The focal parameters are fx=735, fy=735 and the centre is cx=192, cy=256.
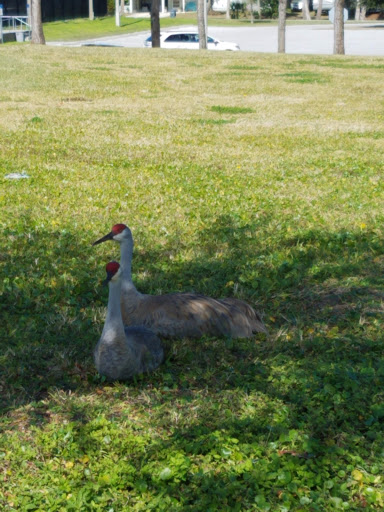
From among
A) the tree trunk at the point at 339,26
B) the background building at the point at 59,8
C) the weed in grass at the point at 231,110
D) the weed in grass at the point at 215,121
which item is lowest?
the weed in grass at the point at 215,121

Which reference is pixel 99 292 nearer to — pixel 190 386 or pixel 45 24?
pixel 190 386

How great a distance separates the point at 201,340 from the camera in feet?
17.7

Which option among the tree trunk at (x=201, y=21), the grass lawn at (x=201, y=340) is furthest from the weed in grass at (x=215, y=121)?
the tree trunk at (x=201, y=21)

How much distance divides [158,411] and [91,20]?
65085mm

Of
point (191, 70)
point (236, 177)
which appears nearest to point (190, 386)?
point (236, 177)

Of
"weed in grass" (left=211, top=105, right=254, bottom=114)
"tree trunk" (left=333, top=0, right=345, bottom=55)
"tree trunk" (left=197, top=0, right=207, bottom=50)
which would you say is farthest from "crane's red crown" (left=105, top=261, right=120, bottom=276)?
"tree trunk" (left=197, top=0, right=207, bottom=50)

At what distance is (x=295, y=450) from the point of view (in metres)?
4.13

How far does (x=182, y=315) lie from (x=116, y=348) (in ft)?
2.79

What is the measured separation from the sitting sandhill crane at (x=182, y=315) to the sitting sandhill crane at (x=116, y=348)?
1.58 feet

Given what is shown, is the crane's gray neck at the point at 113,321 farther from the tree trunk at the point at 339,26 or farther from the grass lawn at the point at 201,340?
the tree trunk at the point at 339,26

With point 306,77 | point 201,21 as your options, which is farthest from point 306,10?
point 306,77

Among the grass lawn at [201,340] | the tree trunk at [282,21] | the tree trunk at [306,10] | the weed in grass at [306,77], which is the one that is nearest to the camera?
the grass lawn at [201,340]

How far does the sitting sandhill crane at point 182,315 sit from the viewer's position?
5359mm

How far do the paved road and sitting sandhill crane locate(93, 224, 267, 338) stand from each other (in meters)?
38.8
